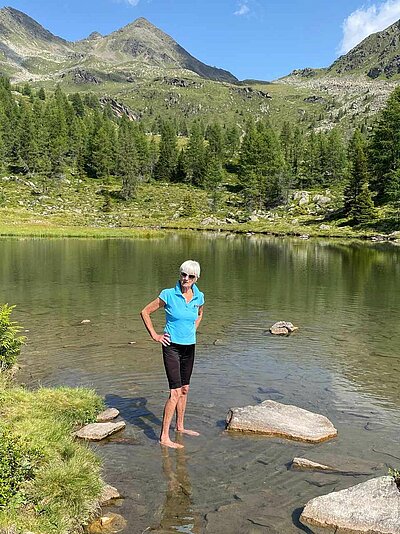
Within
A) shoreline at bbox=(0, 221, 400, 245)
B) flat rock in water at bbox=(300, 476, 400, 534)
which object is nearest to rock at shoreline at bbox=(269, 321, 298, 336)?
flat rock in water at bbox=(300, 476, 400, 534)

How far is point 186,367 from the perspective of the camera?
11.7 m

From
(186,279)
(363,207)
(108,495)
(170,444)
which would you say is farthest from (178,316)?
(363,207)

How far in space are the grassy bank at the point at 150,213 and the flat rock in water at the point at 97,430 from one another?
7922 centimetres

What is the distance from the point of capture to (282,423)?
12.2 metres

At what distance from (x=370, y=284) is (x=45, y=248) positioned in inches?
1687

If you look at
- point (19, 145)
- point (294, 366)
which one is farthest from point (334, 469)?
point (19, 145)

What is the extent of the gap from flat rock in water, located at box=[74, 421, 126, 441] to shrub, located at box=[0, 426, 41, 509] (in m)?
2.82

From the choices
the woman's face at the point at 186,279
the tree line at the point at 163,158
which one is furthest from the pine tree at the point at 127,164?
the woman's face at the point at 186,279

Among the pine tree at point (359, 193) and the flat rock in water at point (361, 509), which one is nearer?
the flat rock in water at point (361, 509)

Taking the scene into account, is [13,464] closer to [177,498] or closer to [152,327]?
[177,498]

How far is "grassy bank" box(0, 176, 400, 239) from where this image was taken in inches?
3846

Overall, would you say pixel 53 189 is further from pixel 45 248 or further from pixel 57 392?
pixel 57 392

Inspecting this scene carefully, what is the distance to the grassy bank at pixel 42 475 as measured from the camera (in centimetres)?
737

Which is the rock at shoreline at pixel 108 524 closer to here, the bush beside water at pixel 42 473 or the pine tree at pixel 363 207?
the bush beside water at pixel 42 473
